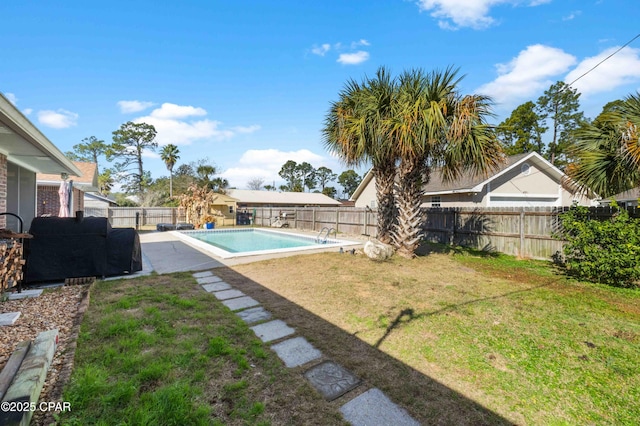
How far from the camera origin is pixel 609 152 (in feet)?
18.3

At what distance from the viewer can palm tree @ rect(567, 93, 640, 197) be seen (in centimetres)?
511

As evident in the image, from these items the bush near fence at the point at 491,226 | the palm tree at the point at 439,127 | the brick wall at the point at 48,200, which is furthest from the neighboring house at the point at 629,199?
the brick wall at the point at 48,200

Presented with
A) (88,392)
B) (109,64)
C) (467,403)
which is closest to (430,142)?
(467,403)

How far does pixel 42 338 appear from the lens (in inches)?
103

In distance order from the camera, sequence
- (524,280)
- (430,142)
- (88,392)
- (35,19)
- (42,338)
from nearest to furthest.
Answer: (88,392) < (42,338) < (524,280) < (430,142) < (35,19)

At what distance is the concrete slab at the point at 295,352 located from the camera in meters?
2.75

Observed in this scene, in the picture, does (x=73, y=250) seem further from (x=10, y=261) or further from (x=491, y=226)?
(x=491, y=226)

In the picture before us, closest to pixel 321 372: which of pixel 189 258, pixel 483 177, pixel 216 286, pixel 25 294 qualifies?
pixel 216 286

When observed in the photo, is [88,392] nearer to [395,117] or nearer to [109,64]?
[395,117]

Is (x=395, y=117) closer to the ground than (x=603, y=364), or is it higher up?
higher up

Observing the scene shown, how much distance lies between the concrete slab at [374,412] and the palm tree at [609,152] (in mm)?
5911

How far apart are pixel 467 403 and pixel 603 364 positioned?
1678 millimetres

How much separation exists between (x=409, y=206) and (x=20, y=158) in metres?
10.8

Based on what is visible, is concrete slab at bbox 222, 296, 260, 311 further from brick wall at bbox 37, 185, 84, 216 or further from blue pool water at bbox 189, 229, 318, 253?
brick wall at bbox 37, 185, 84, 216
